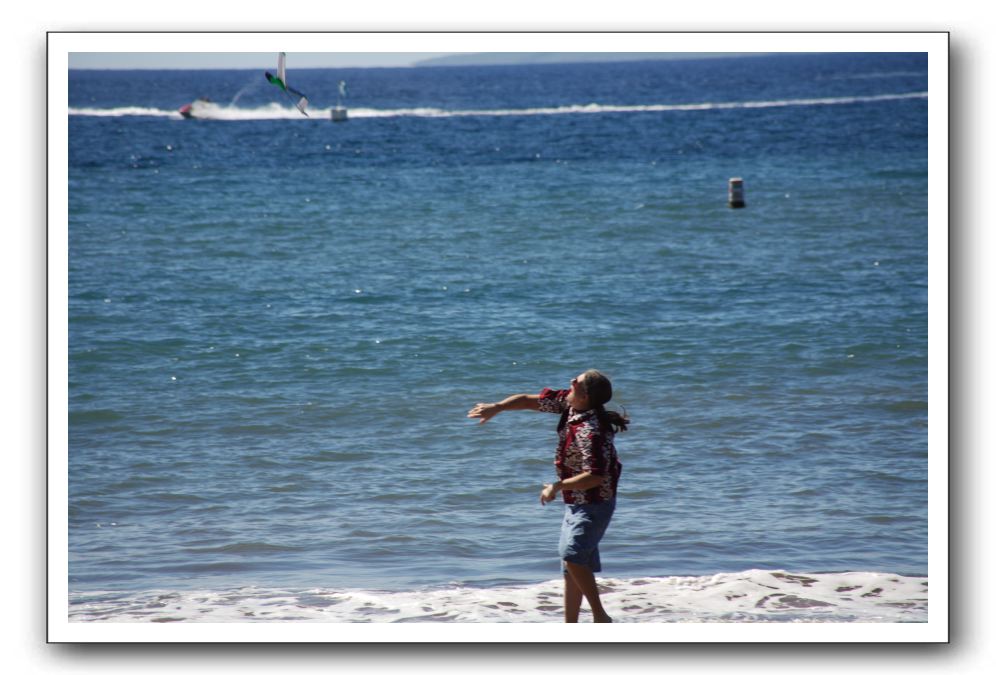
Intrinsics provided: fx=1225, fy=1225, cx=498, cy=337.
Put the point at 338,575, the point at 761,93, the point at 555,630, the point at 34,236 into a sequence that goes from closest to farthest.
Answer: the point at 555,630 → the point at 34,236 → the point at 338,575 → the point at 761,93

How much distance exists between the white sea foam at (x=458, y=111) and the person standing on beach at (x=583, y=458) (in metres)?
41.4

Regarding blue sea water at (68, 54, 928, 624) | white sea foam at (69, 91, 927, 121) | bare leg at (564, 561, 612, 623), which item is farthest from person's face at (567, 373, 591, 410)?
white sea foam at (69, 91, 927, 121)

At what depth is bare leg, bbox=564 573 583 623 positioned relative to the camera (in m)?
5.54

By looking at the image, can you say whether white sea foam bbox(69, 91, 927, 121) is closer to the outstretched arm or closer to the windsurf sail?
the windsurf sail

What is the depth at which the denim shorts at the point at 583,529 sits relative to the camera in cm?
527

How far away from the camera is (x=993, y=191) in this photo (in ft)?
20.2

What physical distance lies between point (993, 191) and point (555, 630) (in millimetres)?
3096

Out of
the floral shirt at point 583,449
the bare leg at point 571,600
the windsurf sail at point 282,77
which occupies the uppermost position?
the windsurf sail at point 282,77

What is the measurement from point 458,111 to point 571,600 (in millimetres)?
55618

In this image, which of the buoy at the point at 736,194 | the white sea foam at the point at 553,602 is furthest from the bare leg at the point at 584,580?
the buoy at the point at 736,194

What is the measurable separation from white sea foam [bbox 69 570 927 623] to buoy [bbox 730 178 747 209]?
17595 mm

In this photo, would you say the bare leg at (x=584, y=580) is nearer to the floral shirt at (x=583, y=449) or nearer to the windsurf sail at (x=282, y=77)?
the floral shirt at (x=583, y=449)

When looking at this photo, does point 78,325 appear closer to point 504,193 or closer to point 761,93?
point 504,193
